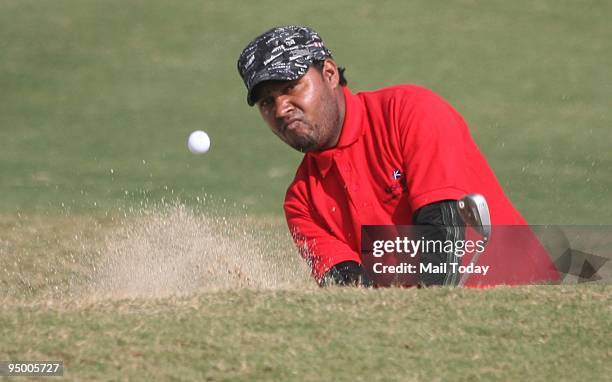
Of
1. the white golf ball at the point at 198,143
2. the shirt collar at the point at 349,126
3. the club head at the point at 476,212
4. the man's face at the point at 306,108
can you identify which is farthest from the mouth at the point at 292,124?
the white golf ball at the point at 198,143

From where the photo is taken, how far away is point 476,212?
165 inches

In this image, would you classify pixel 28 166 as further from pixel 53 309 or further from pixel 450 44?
pixel 53 309

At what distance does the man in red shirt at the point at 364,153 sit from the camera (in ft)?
14.8

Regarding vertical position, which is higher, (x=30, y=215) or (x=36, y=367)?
(x=30, y=215)

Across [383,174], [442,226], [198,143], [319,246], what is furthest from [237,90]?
[442,226]

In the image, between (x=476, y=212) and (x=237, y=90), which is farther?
(x=237, y=90)

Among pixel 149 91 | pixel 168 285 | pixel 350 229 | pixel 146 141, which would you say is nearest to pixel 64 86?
pixel 149 91

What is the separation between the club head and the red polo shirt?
0.18m

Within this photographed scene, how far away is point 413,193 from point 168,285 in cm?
165

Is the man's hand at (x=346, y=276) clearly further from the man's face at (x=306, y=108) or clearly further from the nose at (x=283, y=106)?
the nose at (x=283, y=106)

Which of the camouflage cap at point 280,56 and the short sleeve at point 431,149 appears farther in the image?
the camouflage cap at point 280,56

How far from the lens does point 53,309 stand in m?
4.08

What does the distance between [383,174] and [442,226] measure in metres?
0.41
